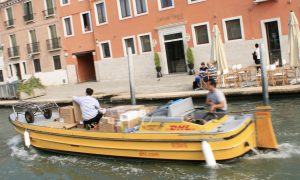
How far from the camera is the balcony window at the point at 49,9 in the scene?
3328cm

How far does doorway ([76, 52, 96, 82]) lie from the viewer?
1283 inches

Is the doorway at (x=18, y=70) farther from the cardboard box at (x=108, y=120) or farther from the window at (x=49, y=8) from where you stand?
the cardboard box at (x=108, y=120)

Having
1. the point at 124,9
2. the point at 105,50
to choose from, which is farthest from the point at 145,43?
the point at 105,50

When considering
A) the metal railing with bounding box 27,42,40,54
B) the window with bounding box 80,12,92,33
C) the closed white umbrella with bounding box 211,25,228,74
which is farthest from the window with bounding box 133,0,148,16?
the metal railing with bounding box 27,42,40,54

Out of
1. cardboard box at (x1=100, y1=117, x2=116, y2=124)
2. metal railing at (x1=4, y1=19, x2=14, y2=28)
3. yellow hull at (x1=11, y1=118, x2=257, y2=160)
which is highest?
metal railing at (x1=4, y1=19, x2=14, y2=28)

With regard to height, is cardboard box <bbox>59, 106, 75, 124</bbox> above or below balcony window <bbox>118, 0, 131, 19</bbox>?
below

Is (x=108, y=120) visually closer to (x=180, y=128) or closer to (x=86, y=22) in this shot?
(x=180, y=128)

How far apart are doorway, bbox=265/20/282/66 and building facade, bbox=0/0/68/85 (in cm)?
1602

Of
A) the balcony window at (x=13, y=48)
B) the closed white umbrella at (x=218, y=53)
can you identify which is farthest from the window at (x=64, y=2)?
the closed white umbrella at (x=218, y=53)

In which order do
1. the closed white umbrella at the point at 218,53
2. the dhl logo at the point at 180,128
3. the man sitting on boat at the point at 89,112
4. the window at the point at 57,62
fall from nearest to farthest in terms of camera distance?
the dhl logo at the point at 180,128 → the man sitting on boat at the point at 89,112 → the closed white umbrella at the point at 218,53 → the window at the point at 57,62

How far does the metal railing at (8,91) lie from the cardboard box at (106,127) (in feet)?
56.8

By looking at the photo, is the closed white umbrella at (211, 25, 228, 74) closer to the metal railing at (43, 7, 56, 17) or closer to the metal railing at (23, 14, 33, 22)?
the metal railing at (43, 7, 56, 17)

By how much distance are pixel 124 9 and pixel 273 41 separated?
9833 mm

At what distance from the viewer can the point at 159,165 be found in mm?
10000
